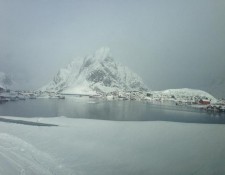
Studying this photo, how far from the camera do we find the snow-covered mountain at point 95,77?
401cm

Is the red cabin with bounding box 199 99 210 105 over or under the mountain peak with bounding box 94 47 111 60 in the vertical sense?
under

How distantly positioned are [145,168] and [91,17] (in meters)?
2.59

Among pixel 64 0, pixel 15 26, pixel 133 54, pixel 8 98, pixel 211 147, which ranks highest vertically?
pixel 64 0

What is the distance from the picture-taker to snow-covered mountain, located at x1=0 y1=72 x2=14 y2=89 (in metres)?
4.76

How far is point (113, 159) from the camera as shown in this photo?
272 cm

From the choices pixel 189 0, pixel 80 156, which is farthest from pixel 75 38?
pixel 80 156

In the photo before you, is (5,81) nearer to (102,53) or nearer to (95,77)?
(95,77)

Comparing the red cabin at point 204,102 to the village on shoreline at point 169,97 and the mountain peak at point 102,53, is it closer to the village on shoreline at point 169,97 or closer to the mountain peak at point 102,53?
A: the village on shoreline at point 169,97

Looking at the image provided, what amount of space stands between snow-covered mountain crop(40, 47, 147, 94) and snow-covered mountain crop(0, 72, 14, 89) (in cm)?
70

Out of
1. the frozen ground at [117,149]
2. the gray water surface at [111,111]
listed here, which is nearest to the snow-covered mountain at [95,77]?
the gray water surface at [111,111]

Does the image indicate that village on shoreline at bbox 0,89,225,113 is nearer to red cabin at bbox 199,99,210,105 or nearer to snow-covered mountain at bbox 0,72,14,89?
red cabin at bbox 199,99,210,105

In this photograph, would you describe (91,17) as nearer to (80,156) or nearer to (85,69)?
(85,69)

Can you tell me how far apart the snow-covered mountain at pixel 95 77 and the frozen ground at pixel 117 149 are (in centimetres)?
67

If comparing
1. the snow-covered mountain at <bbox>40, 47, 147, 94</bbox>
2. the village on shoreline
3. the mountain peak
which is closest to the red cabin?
the village on shoreline
